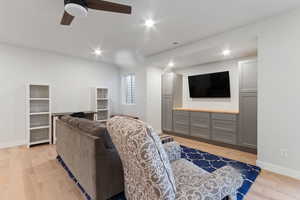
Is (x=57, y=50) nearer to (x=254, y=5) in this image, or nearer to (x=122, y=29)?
(x=122, y=29)

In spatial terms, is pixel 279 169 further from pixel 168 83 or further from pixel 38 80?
pixel 38 80

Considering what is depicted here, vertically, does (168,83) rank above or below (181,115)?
above

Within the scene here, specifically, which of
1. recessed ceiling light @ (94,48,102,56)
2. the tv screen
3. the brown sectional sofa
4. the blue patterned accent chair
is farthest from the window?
the blue patterned accent chair

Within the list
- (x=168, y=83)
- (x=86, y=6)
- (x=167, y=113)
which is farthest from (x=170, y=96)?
(x=86, y=6)

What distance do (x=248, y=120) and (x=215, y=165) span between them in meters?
1.38

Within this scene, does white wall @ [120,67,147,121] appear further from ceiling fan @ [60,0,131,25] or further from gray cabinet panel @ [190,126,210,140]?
ceiling fan @ [60,0,131,25]

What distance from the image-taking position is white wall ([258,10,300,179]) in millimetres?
2322

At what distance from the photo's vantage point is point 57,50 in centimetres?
427

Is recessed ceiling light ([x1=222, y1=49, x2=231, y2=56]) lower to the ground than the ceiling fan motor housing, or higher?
higher

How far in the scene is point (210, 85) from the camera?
4.51 m

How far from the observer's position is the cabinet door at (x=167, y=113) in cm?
503

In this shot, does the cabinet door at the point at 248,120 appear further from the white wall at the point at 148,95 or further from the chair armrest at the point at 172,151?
the white wall at the point at 148,95

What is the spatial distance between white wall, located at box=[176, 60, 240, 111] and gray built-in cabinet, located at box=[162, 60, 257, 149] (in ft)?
0.78

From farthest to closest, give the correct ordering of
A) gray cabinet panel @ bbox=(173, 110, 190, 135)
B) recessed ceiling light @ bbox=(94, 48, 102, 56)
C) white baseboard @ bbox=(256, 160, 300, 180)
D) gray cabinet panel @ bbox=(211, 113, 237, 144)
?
gray cabinet panel @ bbox=(173, 110, 190, 135) < recessed ceiling light @ bbox=(94, 48, 102, 56) < gray cabinet panel @ bbox=(211, 113, 237, 144) < white baseboard @ bbox=(256, 160, 300, 180)
